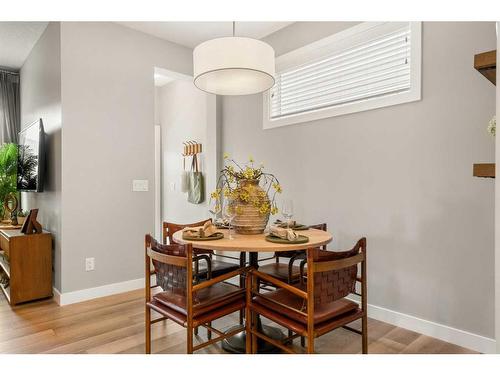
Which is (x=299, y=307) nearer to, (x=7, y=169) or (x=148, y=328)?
(x=148, y=328)

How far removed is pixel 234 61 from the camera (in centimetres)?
189

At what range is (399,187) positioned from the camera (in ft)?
8.18

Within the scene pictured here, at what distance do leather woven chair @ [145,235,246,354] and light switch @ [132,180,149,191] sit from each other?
5.49ft

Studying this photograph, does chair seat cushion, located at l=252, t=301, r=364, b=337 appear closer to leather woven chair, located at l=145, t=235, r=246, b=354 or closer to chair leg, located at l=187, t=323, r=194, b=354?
leather woven chair, located at l=145, t=235, r=246, b=354

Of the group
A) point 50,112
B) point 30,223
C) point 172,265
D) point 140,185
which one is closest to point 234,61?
point 172,265

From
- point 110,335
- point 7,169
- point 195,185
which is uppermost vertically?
point 7,169

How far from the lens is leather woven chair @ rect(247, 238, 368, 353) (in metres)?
1.56

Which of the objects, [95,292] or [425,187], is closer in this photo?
[425,187]

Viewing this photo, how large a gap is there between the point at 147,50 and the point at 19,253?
2.28m

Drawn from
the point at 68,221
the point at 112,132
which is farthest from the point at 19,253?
the point at 112,132

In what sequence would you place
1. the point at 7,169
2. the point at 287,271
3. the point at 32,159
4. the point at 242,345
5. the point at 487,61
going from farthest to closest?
the point at 7,169 → the point at 32,159 → the point at 287,271 → the point at 242,345 → the point at 487,61

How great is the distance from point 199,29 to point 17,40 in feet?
6.85

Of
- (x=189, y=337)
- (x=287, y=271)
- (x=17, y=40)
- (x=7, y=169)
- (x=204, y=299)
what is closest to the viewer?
(x=189, y=337)

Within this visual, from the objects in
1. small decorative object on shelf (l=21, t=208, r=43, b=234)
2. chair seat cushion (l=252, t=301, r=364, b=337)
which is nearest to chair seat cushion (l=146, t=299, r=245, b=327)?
chair seat cushion (l=252, t=301, r=364, b=337)
